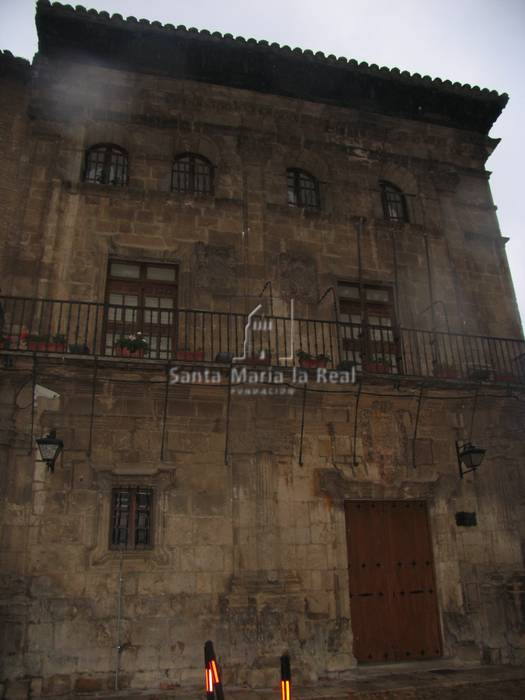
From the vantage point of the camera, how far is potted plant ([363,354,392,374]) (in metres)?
10.4

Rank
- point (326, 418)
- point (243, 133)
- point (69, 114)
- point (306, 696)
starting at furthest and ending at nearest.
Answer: point (243, 133) → point (69, 114) → point (326, 418) → point (306, 696)

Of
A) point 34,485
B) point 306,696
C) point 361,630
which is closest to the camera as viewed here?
point 306,696

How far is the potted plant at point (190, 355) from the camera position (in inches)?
368

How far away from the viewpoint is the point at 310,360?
31.6 ft

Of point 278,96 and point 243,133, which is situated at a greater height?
point 278,96

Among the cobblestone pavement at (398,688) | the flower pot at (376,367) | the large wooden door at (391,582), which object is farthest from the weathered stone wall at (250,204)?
the cobblestone pavement at (398,688)

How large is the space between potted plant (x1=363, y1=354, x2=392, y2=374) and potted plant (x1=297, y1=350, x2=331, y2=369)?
1.01 metres

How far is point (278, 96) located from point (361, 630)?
1032 centimetres

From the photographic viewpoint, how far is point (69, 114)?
1088cm

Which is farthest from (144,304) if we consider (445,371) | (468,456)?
(468,456)

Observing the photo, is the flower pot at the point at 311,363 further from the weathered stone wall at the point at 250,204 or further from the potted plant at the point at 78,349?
the potted plant at the point at 78,349

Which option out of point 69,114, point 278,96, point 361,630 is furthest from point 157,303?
point 361,630

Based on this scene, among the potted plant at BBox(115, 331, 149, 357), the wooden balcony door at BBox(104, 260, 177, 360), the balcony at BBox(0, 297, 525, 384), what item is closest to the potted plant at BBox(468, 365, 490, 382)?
the balcony at BBox(0, 297, 525, 384)

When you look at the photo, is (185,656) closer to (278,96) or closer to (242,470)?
(242,470)
